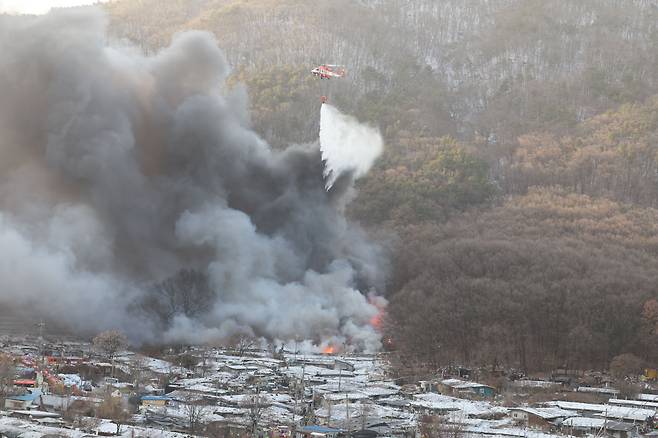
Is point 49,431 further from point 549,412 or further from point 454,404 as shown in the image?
point 549,412

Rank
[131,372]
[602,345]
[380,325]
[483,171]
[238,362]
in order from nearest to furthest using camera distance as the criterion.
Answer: [131,372] < [238,362] < [602,345] < [380,325] < [483,171]

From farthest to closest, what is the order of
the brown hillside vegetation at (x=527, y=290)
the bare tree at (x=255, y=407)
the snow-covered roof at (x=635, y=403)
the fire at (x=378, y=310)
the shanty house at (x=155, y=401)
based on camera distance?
the fire at (x=378, y=310) → the brown hillside vegetation at (x=527, y=290) → the snow-covered roof at (x=635, y=403) → the shanty house at (x=155, y=401) → the bare tree at (x=255, y=407)

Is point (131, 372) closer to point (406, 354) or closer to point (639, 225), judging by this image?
point (406, 354)

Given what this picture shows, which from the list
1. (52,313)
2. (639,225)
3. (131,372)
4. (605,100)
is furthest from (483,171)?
(131,372)

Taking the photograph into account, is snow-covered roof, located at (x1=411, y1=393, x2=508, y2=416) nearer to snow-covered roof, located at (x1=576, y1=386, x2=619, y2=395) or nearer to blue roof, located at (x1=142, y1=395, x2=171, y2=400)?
snow-covered roof, located at (x1=576, y1=386, x2=619, y2=395)

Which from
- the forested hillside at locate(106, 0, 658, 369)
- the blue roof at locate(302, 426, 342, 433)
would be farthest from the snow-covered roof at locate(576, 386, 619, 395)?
the blue roof at locate(302, 426, 342, 433)

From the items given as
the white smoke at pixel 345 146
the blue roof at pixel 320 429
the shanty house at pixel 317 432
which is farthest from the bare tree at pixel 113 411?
the white smoke at pixel 345 146

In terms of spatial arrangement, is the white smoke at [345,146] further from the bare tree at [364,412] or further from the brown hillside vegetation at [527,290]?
the bare tree at [364,412]
